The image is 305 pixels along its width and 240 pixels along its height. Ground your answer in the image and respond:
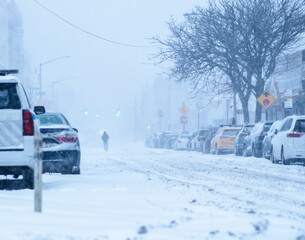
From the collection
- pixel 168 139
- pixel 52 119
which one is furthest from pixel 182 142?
pixel 52 119

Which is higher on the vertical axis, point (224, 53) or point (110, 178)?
point (224, 53)

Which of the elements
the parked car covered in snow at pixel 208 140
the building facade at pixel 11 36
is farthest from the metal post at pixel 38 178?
the building facade at pixel 11 36

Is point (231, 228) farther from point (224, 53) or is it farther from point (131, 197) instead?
point (224, 53)

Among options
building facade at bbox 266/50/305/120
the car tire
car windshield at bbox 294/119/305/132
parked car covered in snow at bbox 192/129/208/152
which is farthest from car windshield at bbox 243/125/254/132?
the car tire

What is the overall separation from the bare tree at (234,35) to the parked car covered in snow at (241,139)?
5.10 meters

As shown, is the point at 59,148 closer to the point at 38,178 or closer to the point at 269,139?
the point at 38,178

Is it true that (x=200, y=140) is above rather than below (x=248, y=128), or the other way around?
below

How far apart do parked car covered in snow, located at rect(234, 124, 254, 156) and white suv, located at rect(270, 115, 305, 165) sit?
9.80m

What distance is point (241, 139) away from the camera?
3612 cm

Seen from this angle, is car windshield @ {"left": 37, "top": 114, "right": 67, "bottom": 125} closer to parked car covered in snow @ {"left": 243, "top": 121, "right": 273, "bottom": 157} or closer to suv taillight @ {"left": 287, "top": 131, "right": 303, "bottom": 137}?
suv taillight @ {"left": 287, "top": 131, "right": 303, "bottom": 137}

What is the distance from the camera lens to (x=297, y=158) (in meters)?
24.8

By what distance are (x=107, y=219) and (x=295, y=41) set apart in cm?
3387

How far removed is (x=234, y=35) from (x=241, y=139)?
680cm

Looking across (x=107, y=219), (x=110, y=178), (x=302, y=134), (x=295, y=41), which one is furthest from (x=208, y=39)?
(x=107, y=219)
